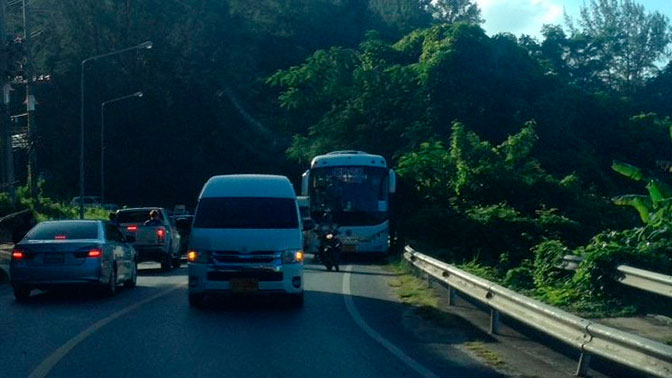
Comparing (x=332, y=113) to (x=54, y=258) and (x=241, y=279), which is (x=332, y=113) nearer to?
(x=54, y=258)

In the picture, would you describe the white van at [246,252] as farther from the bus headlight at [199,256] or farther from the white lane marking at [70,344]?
the white lane marking at [70,344]

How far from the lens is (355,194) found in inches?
1339

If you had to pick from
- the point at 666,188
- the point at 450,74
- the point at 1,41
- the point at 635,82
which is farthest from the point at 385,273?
the point at 635,82

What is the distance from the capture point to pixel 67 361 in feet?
37.6

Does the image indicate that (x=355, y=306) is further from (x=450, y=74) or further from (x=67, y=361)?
(x=450, y=74)

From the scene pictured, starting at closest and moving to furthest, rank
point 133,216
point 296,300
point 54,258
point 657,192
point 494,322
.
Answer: point 494,322 → point 296,300 → point 54,258 → point 657,192 → point 133,216

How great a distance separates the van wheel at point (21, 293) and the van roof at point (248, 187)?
3.58 m

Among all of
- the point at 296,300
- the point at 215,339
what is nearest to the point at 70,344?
the point at 215,339

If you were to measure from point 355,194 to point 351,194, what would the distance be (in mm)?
133

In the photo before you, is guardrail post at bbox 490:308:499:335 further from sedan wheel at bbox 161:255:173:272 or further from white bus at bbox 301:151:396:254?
white bus at bbox 301:151:396:254

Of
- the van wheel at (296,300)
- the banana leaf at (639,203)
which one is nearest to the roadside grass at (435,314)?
the van wheel at (296,300)

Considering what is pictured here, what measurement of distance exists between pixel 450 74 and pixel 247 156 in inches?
644

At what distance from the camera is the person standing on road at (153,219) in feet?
93.3

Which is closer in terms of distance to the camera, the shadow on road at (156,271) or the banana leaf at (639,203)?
the banana leaf at (639,203)
